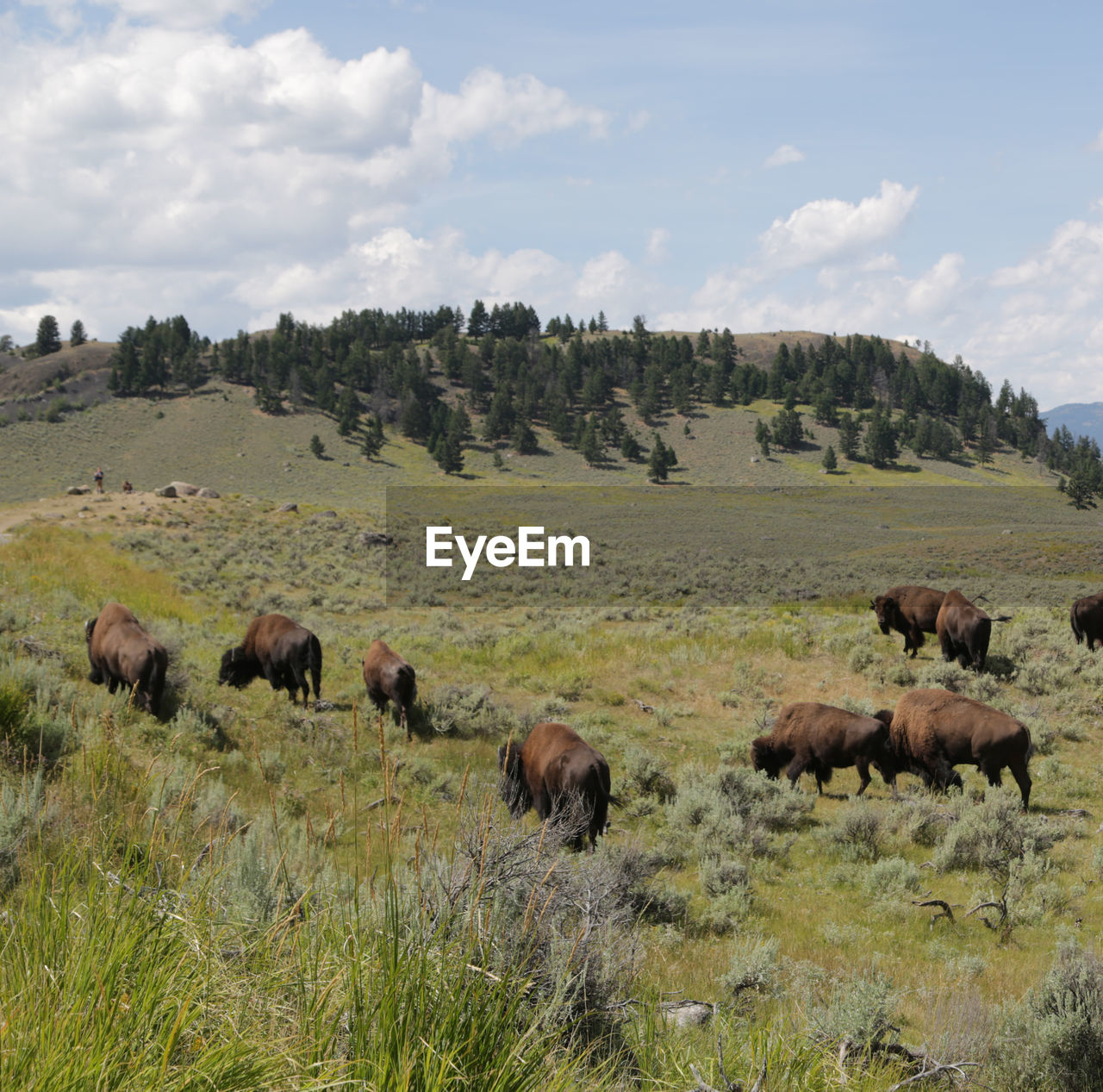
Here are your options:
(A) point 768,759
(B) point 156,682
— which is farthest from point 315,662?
(A) point 768,759

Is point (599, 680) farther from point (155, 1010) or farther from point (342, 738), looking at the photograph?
point (155, 1010)

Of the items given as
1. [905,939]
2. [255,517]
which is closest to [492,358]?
[255,517]

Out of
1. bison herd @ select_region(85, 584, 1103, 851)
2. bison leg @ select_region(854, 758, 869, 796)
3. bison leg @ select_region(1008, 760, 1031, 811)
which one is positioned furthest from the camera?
bison leg @ select_region(854, 758, 869, 796)

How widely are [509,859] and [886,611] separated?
1774cm

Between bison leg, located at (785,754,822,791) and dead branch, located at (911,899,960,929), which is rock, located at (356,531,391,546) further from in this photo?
dead branch, located at (911,899,960,929)

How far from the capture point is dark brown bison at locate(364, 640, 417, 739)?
43.3ft

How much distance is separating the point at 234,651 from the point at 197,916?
1228 centimetres

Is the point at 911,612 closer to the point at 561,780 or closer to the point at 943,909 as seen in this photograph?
the point at 943,909

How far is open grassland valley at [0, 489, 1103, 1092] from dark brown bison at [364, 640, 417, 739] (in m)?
0.15

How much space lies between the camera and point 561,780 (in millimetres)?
8492

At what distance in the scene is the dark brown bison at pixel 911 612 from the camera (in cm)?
1895

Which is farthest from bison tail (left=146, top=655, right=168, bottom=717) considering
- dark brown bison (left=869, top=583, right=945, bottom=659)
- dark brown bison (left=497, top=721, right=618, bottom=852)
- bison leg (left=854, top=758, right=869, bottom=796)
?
dark brown bison (left=869, top=583, right=945, bottom=659)

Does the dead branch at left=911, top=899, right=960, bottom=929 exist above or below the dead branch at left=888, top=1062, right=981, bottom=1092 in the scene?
below

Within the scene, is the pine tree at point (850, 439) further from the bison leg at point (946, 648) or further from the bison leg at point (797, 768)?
the bison leg at point (797, 768)
